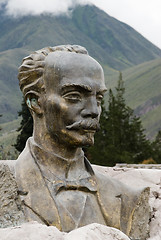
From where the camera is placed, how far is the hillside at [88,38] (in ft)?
471

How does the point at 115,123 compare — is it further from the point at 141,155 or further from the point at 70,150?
the point at 70,150

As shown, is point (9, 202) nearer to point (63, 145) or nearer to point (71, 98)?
point (63, 145)

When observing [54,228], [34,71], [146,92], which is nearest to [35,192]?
[34,71]

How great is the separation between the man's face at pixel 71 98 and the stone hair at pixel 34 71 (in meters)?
0.07

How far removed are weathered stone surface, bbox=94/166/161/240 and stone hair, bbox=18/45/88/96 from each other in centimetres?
174

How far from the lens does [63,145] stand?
4703mm

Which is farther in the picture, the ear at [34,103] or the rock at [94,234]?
the ear at [34,103]

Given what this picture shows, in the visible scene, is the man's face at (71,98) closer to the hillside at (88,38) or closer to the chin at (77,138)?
the chin at (77,138)

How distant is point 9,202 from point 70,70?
4.62 feet

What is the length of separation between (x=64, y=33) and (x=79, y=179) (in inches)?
6065

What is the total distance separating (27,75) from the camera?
4.71 metres

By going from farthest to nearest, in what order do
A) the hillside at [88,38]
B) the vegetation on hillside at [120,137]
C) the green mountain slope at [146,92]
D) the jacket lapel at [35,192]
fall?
1. the hillside at [88,38]
2. the green mountain slope at [146,92]
3. the vegetation on hillside at [120,137]
4. the jacket lapel at [35,192]

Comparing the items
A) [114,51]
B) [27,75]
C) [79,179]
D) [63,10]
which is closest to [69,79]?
[27,75]

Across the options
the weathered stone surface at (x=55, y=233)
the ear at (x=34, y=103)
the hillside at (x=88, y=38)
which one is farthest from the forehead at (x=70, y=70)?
the hillside at (x=88, y=38)
